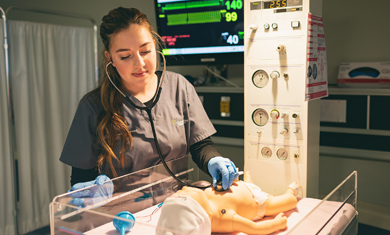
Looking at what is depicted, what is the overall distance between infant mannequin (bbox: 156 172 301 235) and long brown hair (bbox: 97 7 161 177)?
0.37m

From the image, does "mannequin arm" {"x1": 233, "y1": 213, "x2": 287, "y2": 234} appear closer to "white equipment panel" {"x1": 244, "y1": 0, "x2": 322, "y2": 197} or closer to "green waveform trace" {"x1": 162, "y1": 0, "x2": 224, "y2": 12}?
"white equipment panel" {"x1": 244, "y1": 0, "x2": 322, "y2": 197}

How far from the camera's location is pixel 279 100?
5.69 ft

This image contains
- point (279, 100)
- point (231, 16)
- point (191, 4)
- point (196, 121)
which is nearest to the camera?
point (196, 121)

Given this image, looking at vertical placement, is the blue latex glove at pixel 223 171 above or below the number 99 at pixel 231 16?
below

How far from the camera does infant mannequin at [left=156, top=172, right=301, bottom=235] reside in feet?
3.20

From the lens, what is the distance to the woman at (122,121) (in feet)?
4.65

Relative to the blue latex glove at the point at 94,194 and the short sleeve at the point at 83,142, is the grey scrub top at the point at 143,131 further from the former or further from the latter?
the blue latex glove at the point at 94,194

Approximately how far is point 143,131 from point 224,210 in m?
0.50

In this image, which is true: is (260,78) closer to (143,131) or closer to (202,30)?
(143,131)

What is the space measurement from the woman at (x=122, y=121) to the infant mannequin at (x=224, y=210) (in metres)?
0.15

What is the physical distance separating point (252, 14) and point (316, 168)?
846 mm

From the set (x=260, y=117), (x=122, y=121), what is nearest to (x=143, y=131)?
(x=122, y=121)

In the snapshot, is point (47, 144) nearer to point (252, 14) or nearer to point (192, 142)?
point (192, 142)

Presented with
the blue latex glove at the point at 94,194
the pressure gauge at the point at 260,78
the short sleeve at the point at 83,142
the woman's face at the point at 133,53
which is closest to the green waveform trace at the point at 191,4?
the pressure gauge at the point at 260,78
